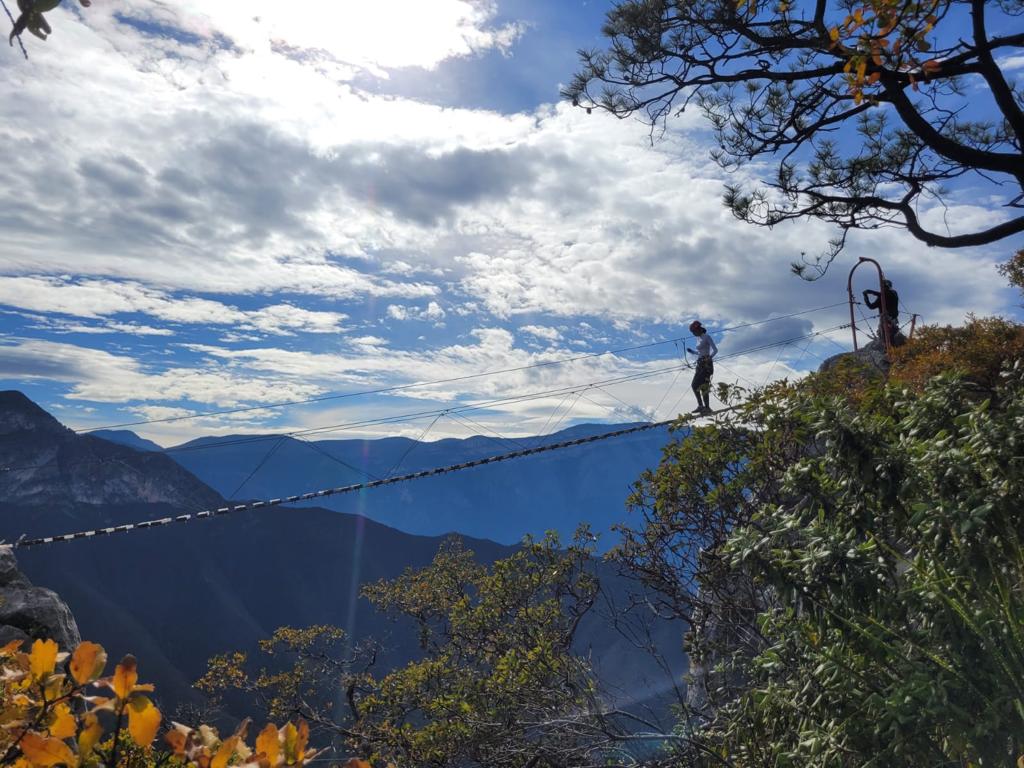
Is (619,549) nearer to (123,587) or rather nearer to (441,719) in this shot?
(441,719)

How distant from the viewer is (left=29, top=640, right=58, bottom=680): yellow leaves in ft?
3.88

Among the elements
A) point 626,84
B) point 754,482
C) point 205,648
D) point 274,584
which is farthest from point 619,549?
point 274,584

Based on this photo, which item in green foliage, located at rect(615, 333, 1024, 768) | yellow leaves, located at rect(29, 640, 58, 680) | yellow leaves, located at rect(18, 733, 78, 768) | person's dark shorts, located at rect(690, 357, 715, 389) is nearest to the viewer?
yellow leaves, located at rect(18, 733, 78, 768)

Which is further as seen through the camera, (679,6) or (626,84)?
(626,84)

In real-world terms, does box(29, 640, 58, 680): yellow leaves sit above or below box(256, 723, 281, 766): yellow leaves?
above

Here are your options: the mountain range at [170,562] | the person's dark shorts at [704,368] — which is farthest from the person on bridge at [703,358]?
the mountain range at [170,562]

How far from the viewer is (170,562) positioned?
83938 mm

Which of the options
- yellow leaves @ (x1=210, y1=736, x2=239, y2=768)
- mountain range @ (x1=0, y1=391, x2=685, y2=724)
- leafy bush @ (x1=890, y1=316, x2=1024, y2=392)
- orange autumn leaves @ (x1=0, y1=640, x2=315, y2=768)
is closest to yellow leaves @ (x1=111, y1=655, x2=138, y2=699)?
orange autumn leaves @ (x1=0, y1=640, x2=315, y2=768)

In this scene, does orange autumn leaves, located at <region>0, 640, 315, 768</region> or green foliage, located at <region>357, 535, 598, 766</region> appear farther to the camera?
green foliage, located at <region>357, 535, 598, 766</region>

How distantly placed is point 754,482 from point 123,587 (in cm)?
8675

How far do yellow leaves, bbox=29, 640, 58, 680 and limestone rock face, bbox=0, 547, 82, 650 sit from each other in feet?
40.5

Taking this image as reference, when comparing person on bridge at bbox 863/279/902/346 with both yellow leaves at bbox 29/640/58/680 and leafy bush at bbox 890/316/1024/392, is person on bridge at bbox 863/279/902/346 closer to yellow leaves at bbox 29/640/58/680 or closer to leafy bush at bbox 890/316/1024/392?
leafy bush at bbox 890/316/1024/392

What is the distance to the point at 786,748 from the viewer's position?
3.64 metres

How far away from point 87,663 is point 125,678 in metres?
0.13
